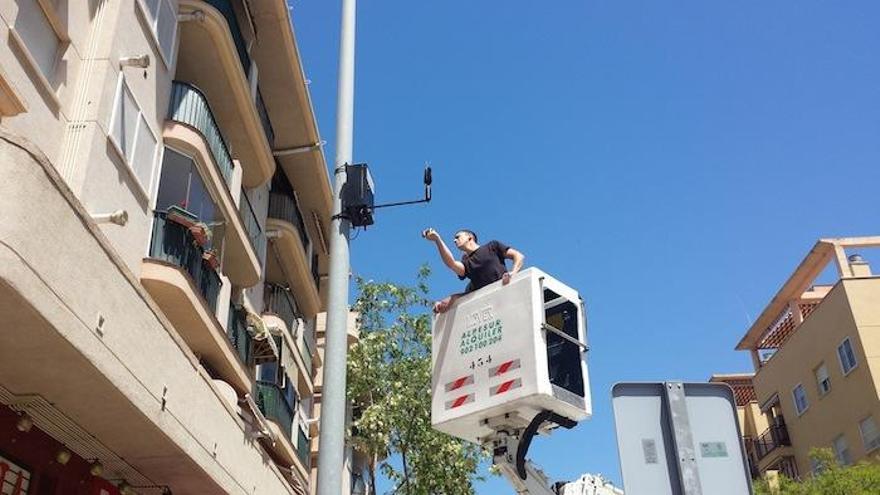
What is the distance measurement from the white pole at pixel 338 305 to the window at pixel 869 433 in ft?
101

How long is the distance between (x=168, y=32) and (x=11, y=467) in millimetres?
8691

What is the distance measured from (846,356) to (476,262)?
3284 centimetres

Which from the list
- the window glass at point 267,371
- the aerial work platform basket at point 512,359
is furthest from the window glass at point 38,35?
the window glass at point 267,371

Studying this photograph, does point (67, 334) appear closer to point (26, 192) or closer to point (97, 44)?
point (26, 192)

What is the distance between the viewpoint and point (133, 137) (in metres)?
12.8

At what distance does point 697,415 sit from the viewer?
4.69 metres

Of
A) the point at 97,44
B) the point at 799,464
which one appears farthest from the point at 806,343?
the point at 97,44

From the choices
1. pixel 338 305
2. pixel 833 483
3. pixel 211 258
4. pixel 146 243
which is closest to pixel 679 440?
pixel 338 305

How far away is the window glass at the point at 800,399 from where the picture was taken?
40.1 m

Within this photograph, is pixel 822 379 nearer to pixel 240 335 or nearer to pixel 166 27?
pixel 240 335

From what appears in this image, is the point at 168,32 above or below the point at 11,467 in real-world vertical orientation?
above

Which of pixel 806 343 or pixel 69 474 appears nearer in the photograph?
pixel 69 474

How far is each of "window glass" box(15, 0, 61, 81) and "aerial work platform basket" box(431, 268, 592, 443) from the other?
6512 millimetres

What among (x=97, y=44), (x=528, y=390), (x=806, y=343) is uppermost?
(x=806, y=343)
